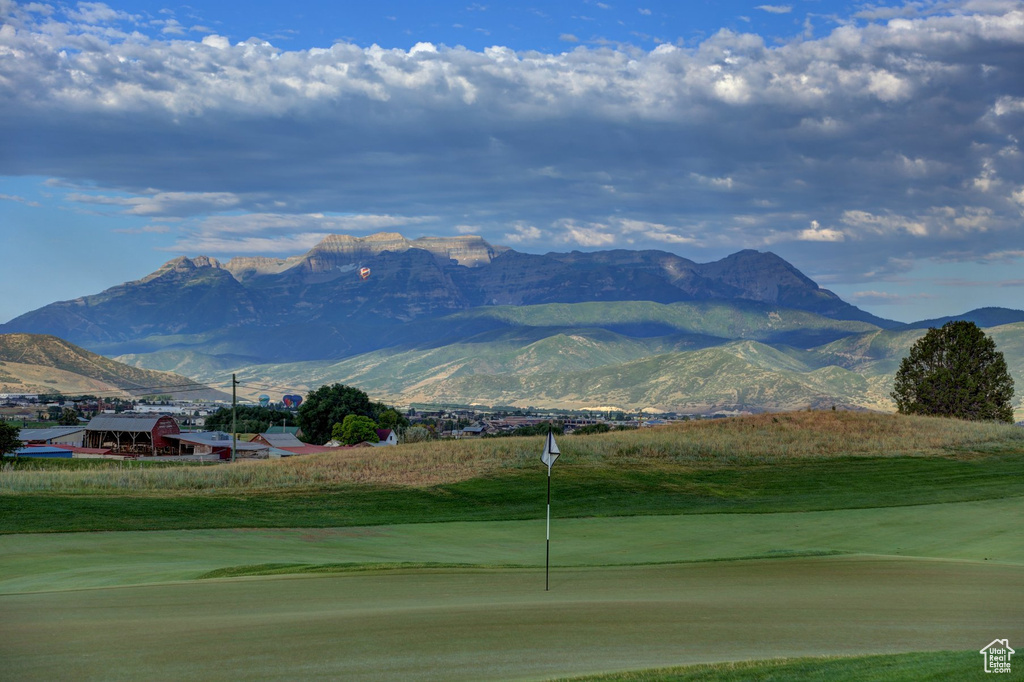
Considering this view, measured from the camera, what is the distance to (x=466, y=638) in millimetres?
13133

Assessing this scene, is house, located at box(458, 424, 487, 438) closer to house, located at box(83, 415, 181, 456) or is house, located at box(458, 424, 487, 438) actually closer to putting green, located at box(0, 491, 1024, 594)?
house, located at box(83, 415, 181, 456)

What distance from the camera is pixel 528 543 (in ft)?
97.8

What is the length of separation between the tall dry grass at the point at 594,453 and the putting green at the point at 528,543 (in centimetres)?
1377

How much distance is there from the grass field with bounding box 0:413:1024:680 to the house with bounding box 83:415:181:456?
2461 inches

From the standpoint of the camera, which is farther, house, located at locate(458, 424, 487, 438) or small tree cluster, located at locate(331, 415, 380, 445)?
house, located at locate(458, 424, 487, 438)

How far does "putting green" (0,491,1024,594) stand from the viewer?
73.7ft

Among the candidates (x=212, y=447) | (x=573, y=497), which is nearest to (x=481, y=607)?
(x=573, y=497)

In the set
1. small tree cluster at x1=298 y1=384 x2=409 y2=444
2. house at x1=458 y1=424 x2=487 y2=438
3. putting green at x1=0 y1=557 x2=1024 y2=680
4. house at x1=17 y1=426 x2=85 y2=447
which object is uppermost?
small tree cluster at x1=298 y1=384 x2=409 y2=444

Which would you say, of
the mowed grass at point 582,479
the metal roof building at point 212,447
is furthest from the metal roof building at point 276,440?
the mowed grass at point 582,479

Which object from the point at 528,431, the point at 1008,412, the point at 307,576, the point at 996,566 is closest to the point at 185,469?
the point at 307,576

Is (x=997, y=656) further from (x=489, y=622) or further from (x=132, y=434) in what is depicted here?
(x=132, y=434)

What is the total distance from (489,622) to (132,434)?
339ft

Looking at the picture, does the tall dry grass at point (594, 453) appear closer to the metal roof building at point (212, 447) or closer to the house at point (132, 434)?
the metal roof building at point (212, 447)

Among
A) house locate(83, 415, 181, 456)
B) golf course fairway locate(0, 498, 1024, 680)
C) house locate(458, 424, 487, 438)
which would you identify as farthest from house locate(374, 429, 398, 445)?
golf course fairway locate(0, 498, 1024, 680)
